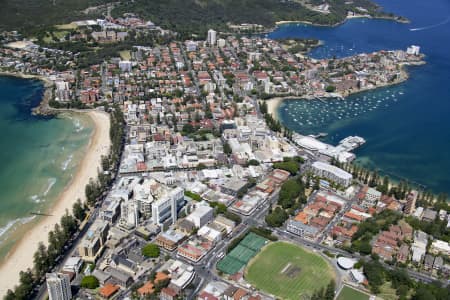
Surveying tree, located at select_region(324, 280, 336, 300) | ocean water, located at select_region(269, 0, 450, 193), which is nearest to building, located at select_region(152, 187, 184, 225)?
tree, located at select_region(324, 280, 336, 300)

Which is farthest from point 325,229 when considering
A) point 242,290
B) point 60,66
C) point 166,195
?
point 60,66

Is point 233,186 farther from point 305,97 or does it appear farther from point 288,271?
point 305,97

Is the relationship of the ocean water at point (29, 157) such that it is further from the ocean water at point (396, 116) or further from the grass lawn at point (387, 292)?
the grass lawn at point (387, 292)

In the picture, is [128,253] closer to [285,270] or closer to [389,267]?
[285,270]

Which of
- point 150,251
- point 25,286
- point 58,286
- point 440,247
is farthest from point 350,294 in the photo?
point 25,286

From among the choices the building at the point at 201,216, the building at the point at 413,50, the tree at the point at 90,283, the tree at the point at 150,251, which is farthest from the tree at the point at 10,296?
the building at the point at 413,50

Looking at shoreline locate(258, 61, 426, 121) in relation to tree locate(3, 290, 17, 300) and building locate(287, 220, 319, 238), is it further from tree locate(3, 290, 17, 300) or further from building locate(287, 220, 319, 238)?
tree locate(3, 290, 17, 300)

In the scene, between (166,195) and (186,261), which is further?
(166,195)

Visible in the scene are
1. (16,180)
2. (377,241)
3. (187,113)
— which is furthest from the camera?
(187,113)
